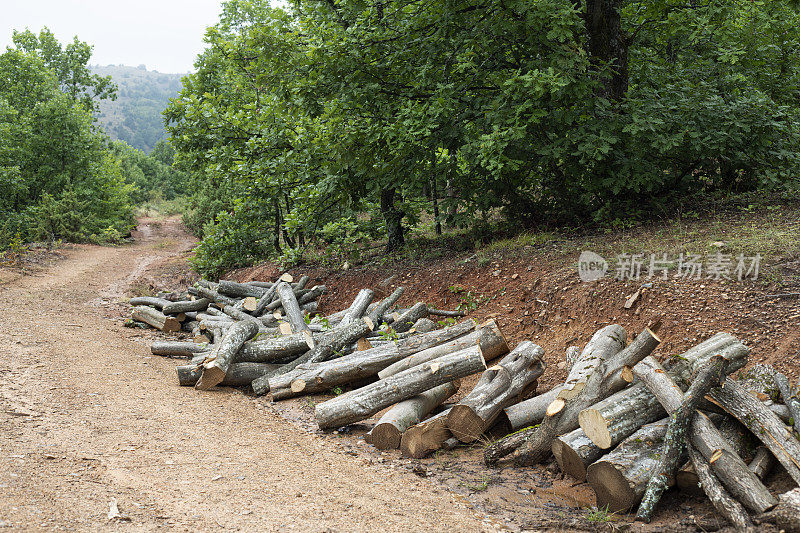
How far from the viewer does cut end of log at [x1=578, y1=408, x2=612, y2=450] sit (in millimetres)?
4148

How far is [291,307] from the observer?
32.4 feet

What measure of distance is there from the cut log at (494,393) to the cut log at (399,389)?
0.88 feet

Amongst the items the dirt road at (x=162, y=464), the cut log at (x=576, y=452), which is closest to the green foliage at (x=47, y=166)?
the dirt road at (x=162, y=464)

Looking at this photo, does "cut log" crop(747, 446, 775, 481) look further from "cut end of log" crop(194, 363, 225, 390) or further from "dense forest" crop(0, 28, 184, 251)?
"dense forest" crop(0, 28, 184, 251)

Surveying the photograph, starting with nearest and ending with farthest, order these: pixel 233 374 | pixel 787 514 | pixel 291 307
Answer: pixel 787 514 < pixel 233 374 < pixel 291 307

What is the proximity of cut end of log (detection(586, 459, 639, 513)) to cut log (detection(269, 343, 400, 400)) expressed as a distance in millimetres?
3088

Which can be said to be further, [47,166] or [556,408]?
[47,166]

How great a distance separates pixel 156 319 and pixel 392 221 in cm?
549

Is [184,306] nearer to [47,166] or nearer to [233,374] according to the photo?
[233,374]

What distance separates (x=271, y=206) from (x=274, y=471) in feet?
35.7

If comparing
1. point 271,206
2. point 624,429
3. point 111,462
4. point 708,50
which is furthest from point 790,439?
point 271,206

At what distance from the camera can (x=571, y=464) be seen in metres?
4.38

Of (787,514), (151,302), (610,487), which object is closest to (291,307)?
(151,302)

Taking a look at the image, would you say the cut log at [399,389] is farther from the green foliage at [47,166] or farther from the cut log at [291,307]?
the green foliage at [47,166]
